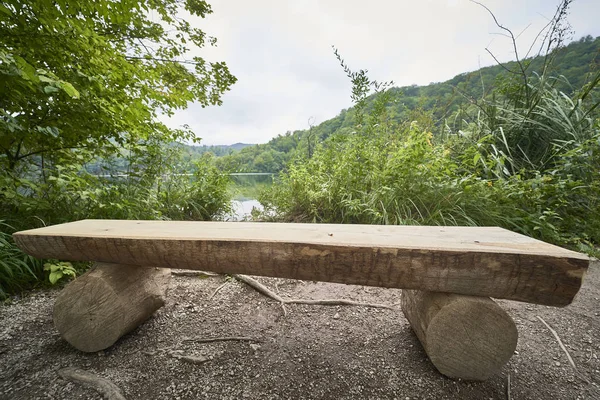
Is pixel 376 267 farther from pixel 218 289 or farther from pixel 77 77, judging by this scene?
pixel 77 77

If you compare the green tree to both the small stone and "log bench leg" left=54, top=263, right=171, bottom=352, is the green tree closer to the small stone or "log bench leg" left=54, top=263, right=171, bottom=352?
"log bench leg" left=54, top=263, right=171, bottom=352

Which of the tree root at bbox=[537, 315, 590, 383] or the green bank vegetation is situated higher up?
the green bank vegetation

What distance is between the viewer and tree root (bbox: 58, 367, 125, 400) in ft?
2.94

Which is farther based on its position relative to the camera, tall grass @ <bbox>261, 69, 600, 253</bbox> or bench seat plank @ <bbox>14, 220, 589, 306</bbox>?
tall grass @ <bbox>261, 69, 600, 253</bbox>

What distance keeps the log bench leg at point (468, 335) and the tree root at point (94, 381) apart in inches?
51.0

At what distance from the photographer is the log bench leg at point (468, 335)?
840 millimetres

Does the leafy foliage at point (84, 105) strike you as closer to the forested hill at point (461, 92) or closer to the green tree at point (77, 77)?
the green tree at point (77, 77)

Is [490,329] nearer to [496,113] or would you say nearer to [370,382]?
[370,382]

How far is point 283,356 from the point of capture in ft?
3.72

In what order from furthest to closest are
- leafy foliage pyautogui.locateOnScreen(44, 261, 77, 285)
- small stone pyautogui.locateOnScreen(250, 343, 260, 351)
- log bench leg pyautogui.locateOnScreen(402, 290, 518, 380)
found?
leafy foliage pyautogui.locateOnScreen(44, 261, 77, 285) → small stone pyautogui.locateOnScreen(250, 343, 260, 351) → log bench leg pyautogui.locateOnScreen(402, 290, 518, 380)

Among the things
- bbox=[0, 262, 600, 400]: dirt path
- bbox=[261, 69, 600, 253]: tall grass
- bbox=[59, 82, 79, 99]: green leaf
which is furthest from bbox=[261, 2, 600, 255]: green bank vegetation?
bbox=[59, 82, 79, 99]: green leaf

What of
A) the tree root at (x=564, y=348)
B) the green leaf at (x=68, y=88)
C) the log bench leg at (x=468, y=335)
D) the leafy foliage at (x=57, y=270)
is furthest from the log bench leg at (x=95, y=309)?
the tree root at (x=564, y=348)

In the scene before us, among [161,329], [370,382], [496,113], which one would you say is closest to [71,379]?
[161,329]

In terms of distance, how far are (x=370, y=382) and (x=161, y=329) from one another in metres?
1.20
